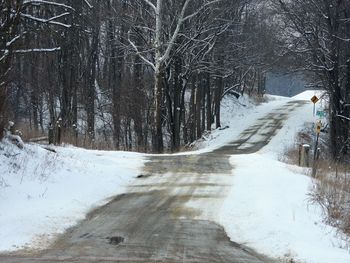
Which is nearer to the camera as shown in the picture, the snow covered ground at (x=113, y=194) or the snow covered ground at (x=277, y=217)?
the snow covered ground at (x=277, y=217)

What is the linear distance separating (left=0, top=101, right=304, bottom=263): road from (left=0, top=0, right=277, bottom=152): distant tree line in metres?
11.1

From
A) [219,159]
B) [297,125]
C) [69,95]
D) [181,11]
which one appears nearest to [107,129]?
[69,95]

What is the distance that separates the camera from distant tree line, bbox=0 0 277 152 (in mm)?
30516

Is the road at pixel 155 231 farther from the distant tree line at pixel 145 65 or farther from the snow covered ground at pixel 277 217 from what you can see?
the distant tree line at pixel 145 65

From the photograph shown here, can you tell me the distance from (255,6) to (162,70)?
20869mm

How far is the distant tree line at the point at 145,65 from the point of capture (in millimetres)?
30516

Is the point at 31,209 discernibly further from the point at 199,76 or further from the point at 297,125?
the point at 297,125

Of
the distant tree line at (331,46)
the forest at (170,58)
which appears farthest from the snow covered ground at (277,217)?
the distant tree line at (331,46)

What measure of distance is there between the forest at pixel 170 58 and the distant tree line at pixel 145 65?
0.10m

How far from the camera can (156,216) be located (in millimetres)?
9812

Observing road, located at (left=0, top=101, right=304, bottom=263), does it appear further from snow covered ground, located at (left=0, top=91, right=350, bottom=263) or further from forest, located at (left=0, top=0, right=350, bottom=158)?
forest, located at (left=0, top=0, right=350, bottom=158)

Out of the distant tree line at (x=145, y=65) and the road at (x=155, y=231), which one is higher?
the distant tree line at (x=145, y=65)

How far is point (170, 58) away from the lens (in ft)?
101

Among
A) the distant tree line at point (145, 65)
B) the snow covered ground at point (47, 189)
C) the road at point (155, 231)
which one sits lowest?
the road at point (155, 231)
